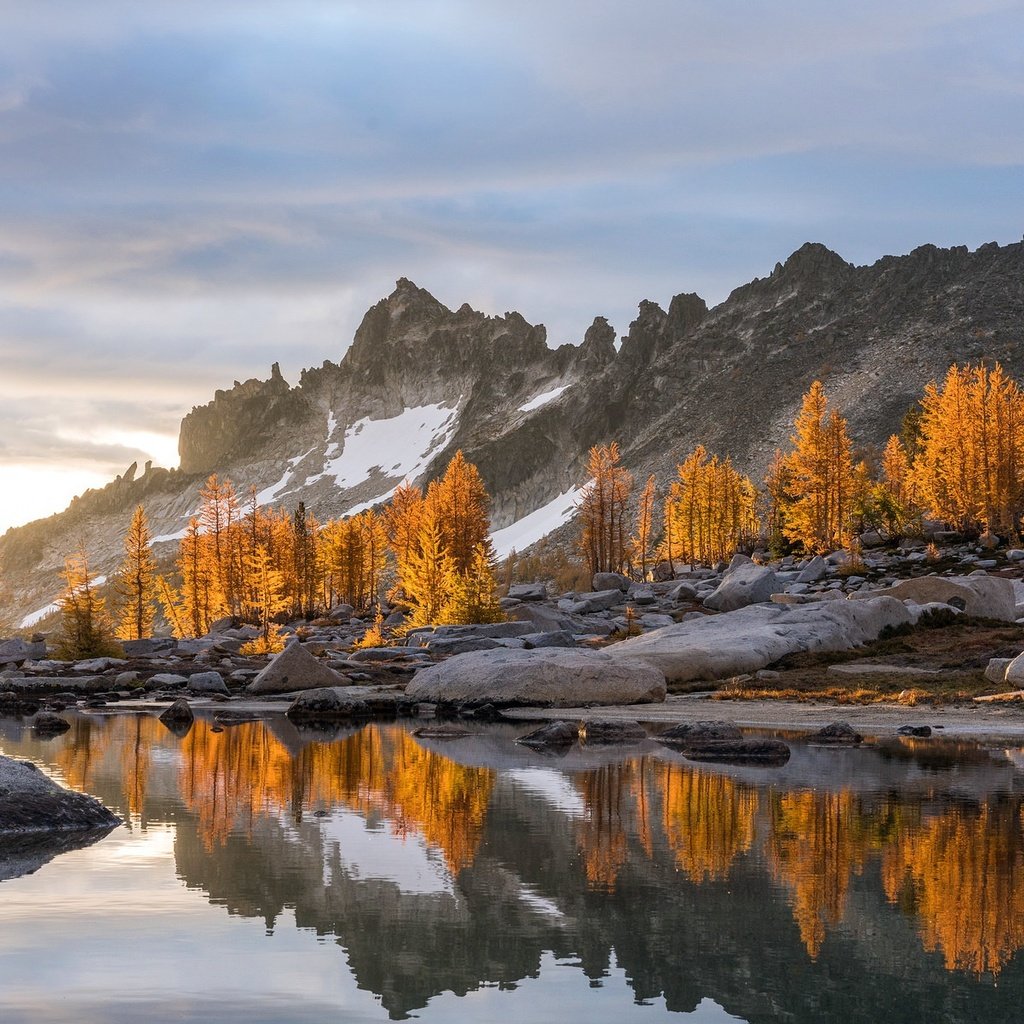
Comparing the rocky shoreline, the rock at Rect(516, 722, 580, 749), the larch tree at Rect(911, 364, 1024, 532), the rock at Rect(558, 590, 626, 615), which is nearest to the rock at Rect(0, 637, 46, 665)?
the rocky shoreline

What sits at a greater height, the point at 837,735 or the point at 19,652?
the point at 19,652

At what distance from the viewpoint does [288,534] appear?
325ft

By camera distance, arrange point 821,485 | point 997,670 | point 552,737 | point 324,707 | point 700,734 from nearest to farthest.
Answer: point 700,734 < point 552,737 < point 324,707 < point 997,670 < point 821,485

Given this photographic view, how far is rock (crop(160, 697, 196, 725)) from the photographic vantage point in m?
28.2

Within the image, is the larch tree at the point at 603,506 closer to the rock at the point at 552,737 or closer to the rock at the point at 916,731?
the rock at the point at 916,731

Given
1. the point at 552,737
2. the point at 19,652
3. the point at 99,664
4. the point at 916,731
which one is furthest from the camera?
the point at 19,652

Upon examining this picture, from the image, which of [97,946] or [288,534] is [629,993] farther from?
[288,534]

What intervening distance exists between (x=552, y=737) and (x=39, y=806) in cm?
1083

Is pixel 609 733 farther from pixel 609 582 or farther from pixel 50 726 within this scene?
pixel 609 582

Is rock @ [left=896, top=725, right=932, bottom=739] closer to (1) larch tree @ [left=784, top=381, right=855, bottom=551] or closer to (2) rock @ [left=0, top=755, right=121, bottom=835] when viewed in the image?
(2) rock @ [left=0, top=755, right=121, bottom=835]

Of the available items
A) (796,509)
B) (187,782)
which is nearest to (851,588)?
(796,509)

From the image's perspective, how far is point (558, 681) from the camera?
99.8ft

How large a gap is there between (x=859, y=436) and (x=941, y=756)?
12995 cm

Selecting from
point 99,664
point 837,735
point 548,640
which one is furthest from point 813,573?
point 837,735
